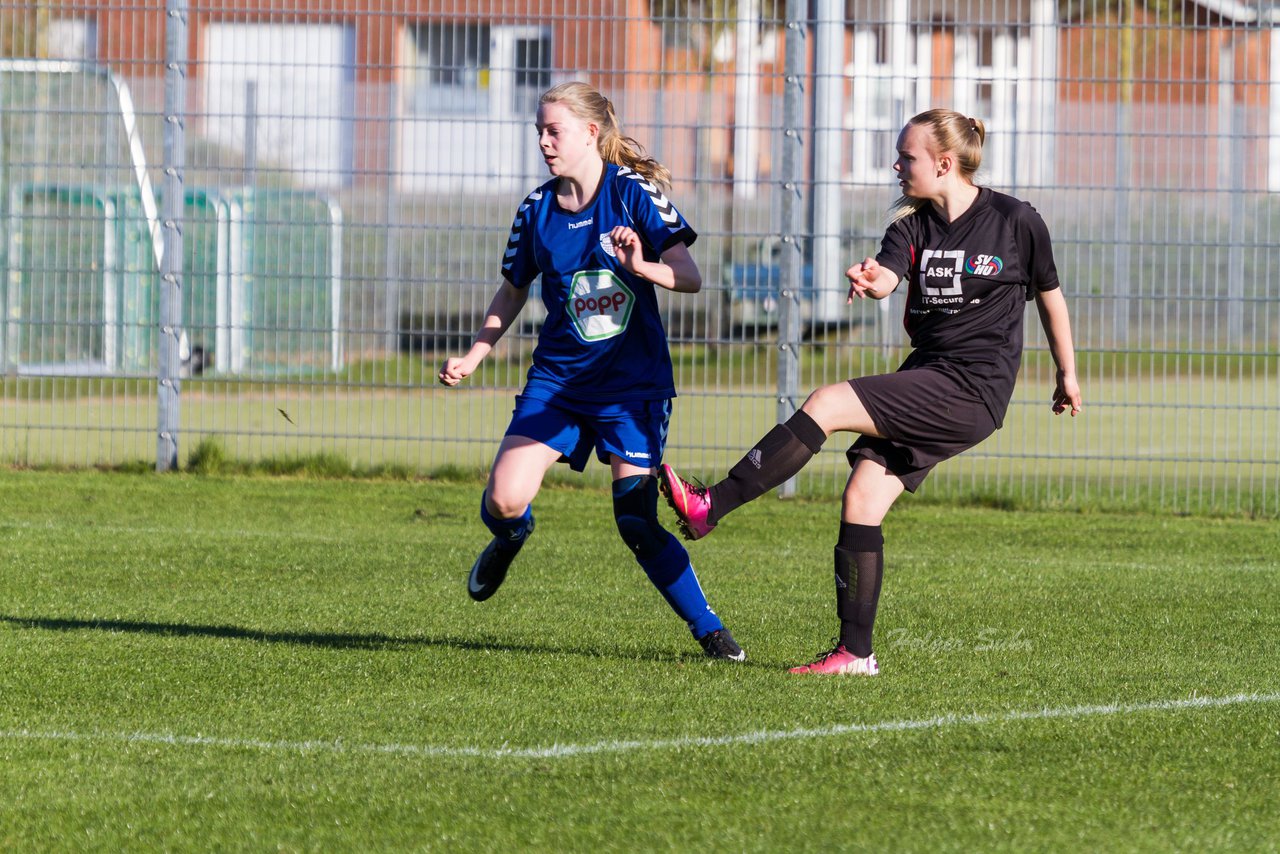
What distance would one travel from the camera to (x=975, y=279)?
546cm

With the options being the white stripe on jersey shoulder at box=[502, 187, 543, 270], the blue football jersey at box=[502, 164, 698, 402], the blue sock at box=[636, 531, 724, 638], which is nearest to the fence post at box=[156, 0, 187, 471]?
the white stripe on jersey shoulder at box=[502, 187, 543, 270]

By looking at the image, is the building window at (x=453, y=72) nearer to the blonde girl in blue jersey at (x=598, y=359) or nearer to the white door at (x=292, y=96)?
the white door at (x=292, y=96)

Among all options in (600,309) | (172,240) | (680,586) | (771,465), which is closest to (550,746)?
(771,465)

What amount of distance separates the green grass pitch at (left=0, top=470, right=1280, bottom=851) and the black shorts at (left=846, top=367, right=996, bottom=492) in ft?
2.25

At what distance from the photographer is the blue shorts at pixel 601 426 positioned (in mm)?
5715

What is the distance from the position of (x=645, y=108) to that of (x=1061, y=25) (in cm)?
255

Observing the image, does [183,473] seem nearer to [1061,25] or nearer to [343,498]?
[343,498]

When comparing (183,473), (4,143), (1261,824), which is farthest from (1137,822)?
(4,143)

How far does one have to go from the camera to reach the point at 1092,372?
36.2 ft

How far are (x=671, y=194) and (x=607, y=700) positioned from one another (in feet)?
22.1

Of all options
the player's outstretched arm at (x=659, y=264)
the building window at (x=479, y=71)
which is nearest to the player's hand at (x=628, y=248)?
the player's outstretched arm at (x=659, y=264)

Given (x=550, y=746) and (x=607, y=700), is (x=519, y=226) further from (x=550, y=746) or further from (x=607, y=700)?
(x=550, y=746)

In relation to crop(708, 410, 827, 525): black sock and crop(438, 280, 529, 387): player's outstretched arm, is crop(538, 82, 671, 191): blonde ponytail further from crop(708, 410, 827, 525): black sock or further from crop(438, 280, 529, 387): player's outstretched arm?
crop(708, 410, 827, 525): black sock

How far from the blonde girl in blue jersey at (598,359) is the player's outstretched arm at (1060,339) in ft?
3.58
